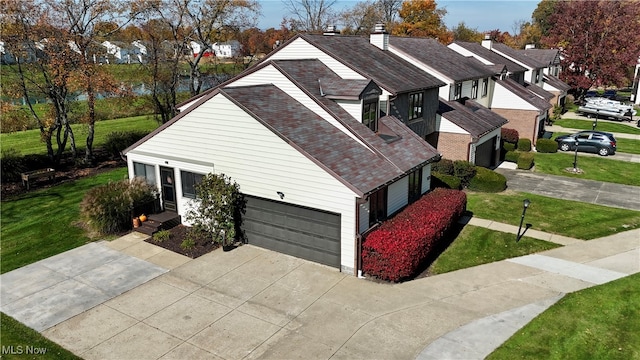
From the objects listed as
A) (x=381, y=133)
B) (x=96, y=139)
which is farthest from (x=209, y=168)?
(x=96, y=139)

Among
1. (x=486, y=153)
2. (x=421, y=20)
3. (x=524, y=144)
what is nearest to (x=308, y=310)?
(x=486, y=153)

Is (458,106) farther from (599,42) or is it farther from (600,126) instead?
(599,42)

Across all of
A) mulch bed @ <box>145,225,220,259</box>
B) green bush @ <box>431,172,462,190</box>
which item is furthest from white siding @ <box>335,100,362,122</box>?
mulch bed @ <box>145,225,220,259</box>

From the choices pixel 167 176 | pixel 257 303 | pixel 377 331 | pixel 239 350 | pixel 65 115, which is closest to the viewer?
pixel 239 350

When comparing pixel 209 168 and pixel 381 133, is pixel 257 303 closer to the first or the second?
pixel 209 168

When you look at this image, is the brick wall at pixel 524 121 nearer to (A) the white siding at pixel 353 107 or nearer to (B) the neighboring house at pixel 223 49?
(A) the white siding at pixel 353 107

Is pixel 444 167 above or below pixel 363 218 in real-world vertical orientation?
below

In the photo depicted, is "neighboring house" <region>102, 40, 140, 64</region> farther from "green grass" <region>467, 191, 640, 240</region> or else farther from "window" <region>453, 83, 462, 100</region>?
"green grass" <region>467, 191, 640, 240</region>
